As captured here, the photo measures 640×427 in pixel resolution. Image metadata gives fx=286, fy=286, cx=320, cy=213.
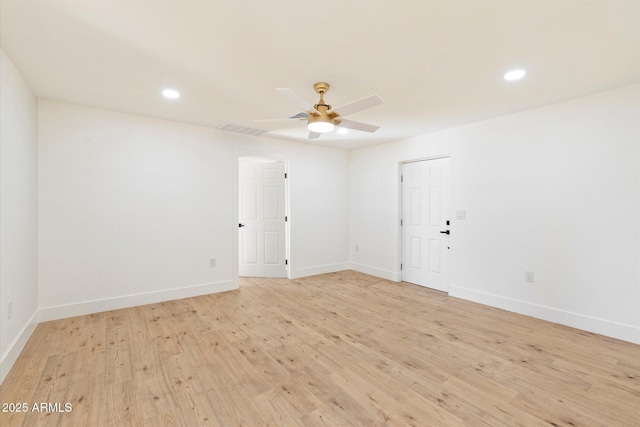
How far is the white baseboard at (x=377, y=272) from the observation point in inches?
200

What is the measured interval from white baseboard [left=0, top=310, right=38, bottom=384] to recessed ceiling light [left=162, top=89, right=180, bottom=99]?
2591 mm

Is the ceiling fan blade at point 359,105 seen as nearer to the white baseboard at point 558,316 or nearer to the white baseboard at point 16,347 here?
the white baseboard at point 558,316

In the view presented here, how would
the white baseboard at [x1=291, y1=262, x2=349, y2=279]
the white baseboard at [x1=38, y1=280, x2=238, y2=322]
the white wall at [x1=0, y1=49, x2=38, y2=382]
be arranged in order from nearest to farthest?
the white wall at [x1=0, y1=49, x2=38, y2=382], the white baseboard at [x1=38, y1=280, x2=238, y2=322], the white baseboard at [x1=291, y1=262, x2=349, y2=279]

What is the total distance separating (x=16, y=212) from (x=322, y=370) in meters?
2.96

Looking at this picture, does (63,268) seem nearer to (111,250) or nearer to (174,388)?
(111,250)

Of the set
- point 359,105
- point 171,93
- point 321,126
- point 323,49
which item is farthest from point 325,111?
point 171,93

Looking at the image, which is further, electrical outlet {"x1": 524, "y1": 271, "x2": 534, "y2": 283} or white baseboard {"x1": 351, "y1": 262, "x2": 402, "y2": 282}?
white baseboard {"x1": 351, "y1": 262, "x2": 402, "y2": 282}

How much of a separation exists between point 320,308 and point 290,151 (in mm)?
2810

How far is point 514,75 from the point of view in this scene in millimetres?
2543

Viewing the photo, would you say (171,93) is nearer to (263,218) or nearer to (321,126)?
(321,126)

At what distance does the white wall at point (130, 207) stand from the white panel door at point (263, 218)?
0.54 m

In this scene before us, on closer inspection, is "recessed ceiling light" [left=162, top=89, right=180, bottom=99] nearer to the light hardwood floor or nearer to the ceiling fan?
the ceiling fan

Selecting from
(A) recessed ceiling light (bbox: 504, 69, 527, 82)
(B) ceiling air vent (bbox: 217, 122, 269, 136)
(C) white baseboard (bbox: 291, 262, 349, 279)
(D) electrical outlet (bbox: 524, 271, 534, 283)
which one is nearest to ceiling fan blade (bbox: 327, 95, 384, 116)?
(A) recessed ceiling light (bbox: 504, 69, 527, 82)

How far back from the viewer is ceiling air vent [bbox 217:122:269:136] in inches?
161
